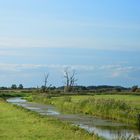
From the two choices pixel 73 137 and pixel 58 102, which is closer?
pixel 73 137

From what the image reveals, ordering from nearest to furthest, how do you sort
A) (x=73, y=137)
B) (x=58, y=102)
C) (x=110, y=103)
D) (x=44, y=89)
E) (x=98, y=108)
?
(x=73, y=137), (x=110, y=103), (x=98, y=108), (x=58, y=102), (x=44, y=89)

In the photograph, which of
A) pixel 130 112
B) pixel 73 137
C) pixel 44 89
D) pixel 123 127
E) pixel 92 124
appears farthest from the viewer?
pixel 44 89

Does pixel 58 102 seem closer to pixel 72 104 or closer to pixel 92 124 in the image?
pixel 72 104

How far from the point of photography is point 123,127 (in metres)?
32.2

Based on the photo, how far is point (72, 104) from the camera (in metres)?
53.9

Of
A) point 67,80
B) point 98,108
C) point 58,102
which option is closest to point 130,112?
point 98,108

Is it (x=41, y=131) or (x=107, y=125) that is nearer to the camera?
A: (x=41, y=131)

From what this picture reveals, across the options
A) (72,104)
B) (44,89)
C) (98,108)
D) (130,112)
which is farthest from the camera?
(44,89)

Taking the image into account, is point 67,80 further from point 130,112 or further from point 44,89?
point 130,112

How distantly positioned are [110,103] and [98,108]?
299 cm

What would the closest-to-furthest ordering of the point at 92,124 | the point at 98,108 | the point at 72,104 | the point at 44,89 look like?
the point at 92,124 < the point at 98,108 < the point at 72,104 < the point at 44,89

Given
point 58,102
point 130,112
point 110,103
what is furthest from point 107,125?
point 58,102

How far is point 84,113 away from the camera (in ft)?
154

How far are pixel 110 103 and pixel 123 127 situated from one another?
402 inches
